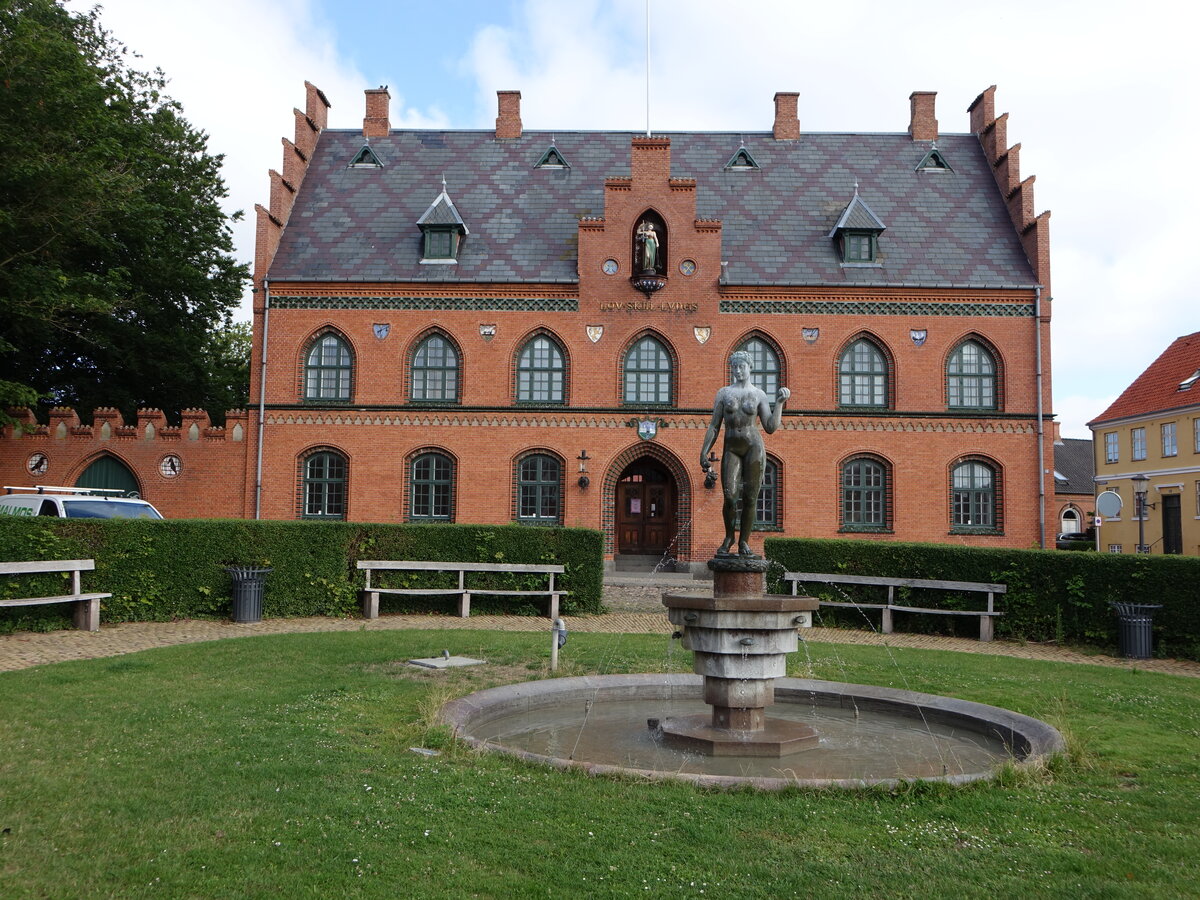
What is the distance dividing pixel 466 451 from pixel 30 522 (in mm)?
13457

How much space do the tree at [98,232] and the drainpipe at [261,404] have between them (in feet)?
12.3

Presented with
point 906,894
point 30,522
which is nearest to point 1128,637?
point 906,894

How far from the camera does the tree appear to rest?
2152cm

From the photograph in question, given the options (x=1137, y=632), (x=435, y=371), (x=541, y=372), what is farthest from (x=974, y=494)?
(x=435, y=371)

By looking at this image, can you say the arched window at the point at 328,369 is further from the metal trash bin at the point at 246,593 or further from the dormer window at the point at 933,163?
the dormer window at the point at 933,163

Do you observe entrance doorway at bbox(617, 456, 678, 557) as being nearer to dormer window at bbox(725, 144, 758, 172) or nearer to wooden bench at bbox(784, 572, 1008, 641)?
wooden bench at bbox(784, 572, 1008, 641)

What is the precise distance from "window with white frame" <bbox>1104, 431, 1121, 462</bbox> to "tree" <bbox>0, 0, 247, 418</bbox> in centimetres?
4013

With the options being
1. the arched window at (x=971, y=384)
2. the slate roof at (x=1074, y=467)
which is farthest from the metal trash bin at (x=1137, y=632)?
the slate roof at (x=1074, y=467)

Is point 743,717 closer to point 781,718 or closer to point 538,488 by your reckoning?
point 781,718

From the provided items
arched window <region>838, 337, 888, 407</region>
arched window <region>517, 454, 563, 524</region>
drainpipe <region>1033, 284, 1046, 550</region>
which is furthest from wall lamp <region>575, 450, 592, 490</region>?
drainpipe <region>1033, 284, 1046, 550</region>

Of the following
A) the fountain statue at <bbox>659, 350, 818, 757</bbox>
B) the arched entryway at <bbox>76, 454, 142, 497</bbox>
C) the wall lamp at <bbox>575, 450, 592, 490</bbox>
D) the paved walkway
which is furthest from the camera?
the arched entryway at <bbox>76, 454, 142, 497</bbox>

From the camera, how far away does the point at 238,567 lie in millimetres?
15828

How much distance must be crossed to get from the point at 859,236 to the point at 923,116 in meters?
7.07

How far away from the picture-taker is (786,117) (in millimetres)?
31641
